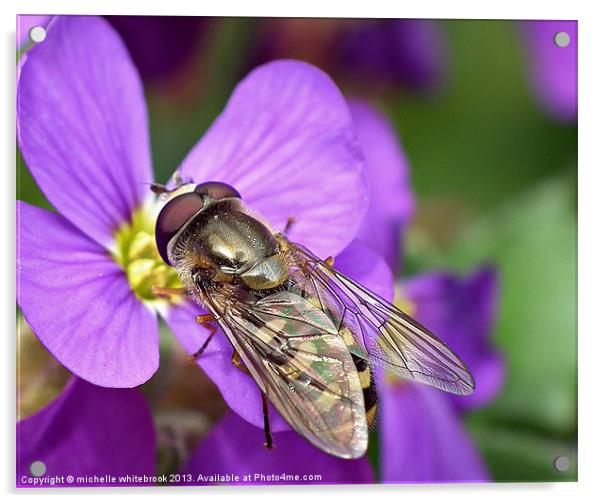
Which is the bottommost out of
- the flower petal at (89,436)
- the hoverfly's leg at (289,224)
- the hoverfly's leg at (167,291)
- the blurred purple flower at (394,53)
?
the flower petal at (89,436)

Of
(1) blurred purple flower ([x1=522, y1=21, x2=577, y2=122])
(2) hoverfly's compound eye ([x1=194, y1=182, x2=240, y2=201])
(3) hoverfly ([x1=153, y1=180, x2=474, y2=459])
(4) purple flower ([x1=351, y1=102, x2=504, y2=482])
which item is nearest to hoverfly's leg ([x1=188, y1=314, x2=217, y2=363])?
(3) hoverfly ([x1=153, y1=180, x2=474, y2=459])

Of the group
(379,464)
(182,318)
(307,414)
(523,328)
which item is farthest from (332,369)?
(523,328)

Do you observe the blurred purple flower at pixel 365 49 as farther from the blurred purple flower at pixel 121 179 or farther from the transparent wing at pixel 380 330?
the transparent wing at pixel 380 330

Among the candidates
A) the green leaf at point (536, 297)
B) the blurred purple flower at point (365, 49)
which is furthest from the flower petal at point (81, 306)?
the green leaf at point (536, 297)

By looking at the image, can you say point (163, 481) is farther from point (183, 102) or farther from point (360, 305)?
point (183, 102)
